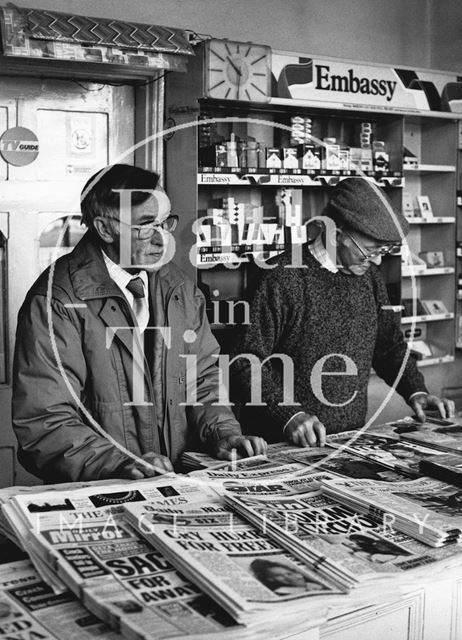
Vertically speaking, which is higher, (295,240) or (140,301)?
(295,240)

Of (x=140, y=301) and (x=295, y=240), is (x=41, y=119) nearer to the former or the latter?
(x=295, y=240)

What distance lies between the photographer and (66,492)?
1937 mm

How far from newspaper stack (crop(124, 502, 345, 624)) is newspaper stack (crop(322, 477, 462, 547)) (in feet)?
0.96

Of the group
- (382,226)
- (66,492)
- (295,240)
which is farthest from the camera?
(295,240)

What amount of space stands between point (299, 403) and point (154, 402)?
622 millimetres

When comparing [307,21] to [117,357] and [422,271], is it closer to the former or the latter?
[422,271]

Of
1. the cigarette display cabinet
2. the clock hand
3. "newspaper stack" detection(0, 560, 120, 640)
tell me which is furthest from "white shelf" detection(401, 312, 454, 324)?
"newspaper stack" detection(0, 560, 120, 640)

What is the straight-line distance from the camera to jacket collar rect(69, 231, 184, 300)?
241 centimetres

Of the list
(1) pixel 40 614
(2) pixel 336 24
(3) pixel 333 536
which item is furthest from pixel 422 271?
(1) pixel 40 614

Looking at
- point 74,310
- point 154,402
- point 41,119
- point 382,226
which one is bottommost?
point 154,402

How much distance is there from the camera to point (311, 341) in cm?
292

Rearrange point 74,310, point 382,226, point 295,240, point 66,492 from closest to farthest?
point 66,492
point 74,310
point 382,226
point 295,240

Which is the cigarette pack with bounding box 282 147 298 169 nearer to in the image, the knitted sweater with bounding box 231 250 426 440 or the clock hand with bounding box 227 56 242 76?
the clock hand with bounding box 227 56 242 76

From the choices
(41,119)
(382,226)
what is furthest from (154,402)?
(41,119)
